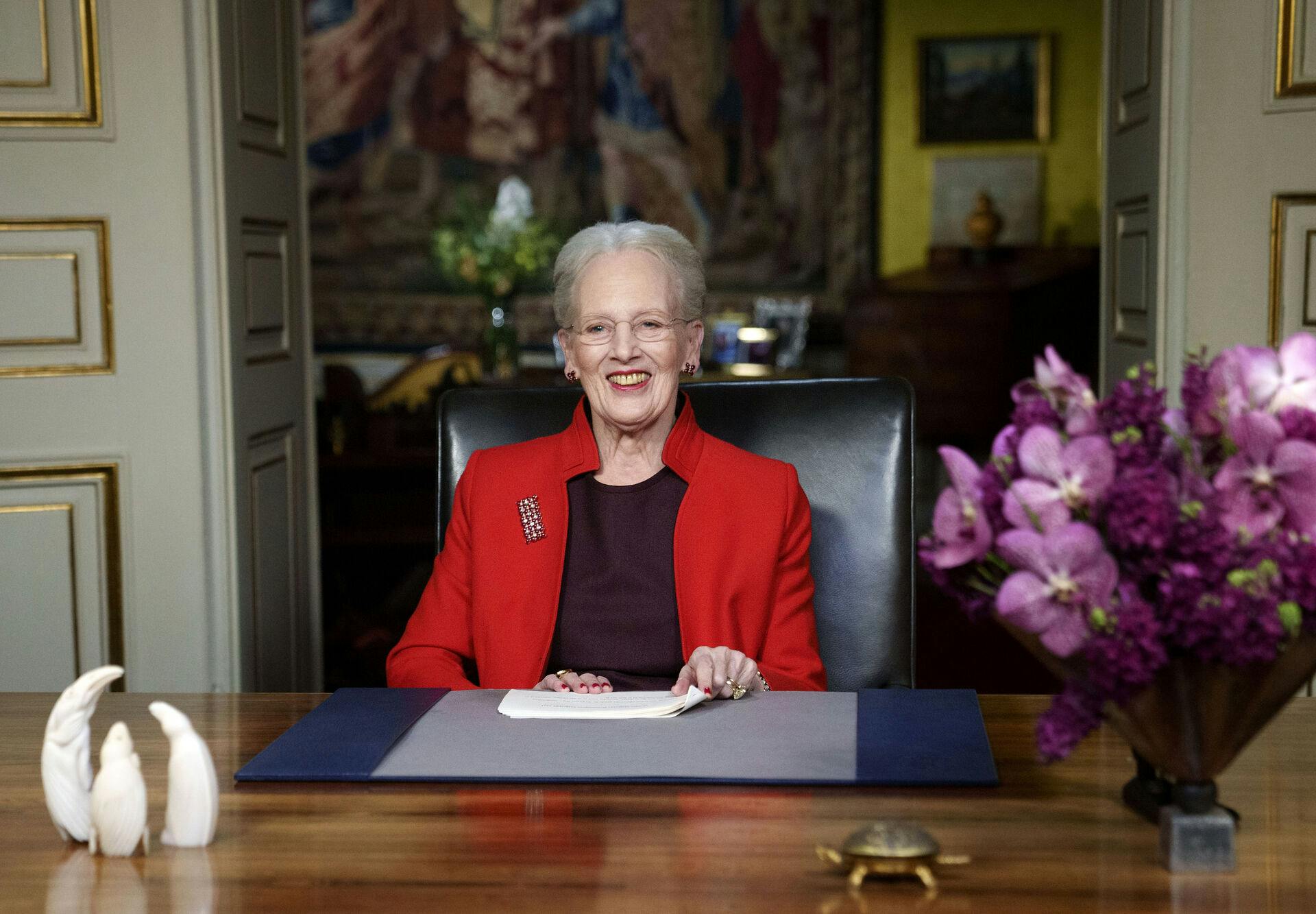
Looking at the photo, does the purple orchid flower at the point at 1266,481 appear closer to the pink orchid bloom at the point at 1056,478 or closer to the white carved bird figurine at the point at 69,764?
the pink orchid bloom at the point at 1056,478

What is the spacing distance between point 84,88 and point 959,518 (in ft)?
7.61

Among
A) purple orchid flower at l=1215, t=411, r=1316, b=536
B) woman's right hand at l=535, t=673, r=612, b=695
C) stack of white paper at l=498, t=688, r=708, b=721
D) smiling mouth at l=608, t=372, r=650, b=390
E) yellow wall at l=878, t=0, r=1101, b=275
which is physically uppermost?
yellow wall at l=878, t=0, r=1101, b=275

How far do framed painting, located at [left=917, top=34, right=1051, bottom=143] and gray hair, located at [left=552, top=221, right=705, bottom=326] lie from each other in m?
5.24

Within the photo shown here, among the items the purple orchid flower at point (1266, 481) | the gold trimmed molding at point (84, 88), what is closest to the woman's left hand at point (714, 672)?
the purple orchid flower at point (1266, 481)

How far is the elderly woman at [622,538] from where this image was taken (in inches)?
76.7

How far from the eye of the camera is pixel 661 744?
1.39 meters

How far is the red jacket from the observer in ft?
6.37

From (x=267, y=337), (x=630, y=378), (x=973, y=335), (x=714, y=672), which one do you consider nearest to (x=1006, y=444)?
(x=714, y=672)

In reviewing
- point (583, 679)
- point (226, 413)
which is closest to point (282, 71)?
point (226, 413)

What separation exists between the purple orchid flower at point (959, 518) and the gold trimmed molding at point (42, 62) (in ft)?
7.60

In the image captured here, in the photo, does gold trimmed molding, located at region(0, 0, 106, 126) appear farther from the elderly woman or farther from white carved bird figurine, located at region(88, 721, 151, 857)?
white carved bird figurine, located at region(88, 721, 151, 857)

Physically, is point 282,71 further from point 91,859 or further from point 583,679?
point 91,859

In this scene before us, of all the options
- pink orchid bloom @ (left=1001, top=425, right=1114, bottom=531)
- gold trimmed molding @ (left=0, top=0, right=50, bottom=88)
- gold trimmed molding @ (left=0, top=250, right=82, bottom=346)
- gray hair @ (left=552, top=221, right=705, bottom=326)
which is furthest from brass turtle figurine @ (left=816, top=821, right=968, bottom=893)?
gold trimmed molding @ (left=0, top=0, right=50, bottom=88)

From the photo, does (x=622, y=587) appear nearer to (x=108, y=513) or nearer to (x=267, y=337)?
(x=108, y=513)
